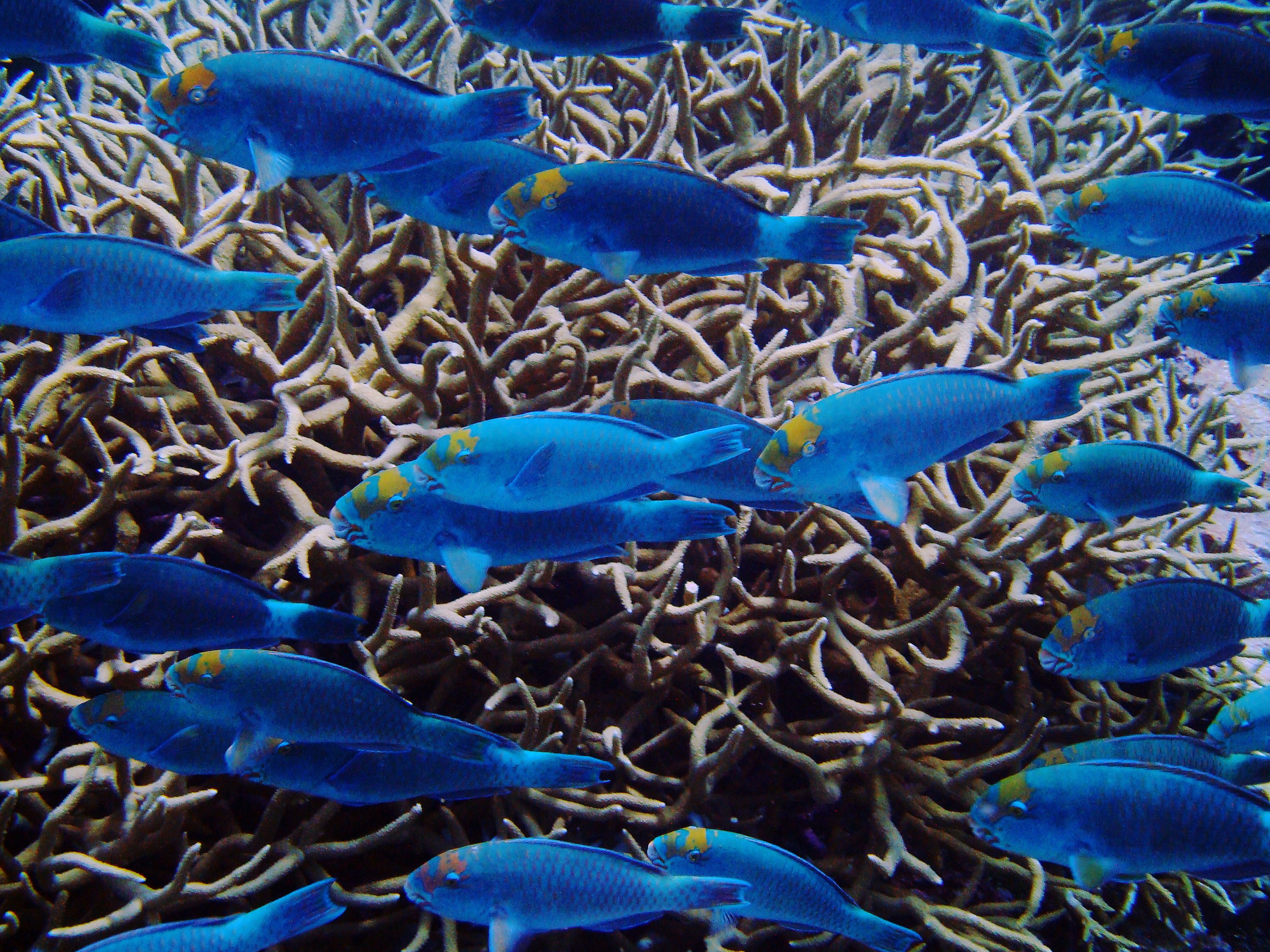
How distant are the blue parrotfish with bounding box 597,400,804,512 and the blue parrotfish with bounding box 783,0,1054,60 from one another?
145 centimetres

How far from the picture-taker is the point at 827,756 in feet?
8.15

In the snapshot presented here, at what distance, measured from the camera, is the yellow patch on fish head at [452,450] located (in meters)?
1.49

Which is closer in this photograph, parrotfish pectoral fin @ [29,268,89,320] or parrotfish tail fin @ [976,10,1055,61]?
parrotfish pectoral fin @ [29,268,89,320]

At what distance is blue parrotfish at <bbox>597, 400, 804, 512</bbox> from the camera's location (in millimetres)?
1765

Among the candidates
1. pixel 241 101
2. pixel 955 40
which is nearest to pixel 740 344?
pixel 955 40

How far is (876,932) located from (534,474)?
160 cm

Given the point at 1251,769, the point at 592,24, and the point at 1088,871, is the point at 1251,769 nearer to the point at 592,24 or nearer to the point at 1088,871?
the point at 1088,871

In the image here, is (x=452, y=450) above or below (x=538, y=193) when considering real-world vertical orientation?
below

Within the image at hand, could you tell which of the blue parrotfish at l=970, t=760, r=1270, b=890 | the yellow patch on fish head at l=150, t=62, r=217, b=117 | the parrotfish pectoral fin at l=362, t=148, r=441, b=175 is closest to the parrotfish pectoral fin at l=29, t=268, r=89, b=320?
the yellow patch on fish head at l=150, t=62, r=217, b=117

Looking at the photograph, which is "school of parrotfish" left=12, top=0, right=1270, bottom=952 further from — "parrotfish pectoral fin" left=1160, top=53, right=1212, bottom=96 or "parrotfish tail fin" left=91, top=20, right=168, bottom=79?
"parrotfish pectoral fin" left=1160, top=53, right=1212, bottom=96

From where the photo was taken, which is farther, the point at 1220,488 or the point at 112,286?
the point at 1220,488

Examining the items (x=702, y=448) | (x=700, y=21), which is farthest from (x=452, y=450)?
(x=700, y=21)

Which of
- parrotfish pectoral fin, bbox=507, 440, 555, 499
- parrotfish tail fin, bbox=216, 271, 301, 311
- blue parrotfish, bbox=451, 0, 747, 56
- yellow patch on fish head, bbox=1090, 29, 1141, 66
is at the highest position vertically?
yellow patch on fish head, bbox=1090, 29, 1141, 66

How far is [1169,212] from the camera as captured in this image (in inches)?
95.7
